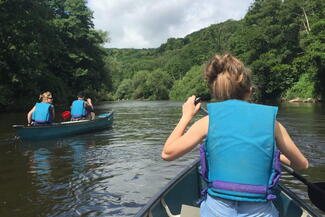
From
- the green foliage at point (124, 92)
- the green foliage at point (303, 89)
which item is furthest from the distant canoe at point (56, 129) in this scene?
the green foliage at point (124, 92)

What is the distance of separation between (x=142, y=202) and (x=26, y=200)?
1.75 metres

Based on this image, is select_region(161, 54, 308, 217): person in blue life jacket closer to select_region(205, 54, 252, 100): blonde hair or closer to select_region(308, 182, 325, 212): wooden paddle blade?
select_region(205, 54, 252, 100): blonde hair

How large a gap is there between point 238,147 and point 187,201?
196 centimetres

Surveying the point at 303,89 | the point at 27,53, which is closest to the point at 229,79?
the point at 27,53

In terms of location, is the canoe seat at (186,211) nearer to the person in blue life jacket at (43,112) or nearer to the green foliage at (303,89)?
the person in blue life jacket at (43,112)

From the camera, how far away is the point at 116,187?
20.0 ft

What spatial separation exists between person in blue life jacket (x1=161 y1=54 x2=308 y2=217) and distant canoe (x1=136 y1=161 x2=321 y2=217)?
102 cm

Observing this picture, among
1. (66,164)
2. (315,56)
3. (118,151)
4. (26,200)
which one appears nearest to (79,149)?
(118,151)

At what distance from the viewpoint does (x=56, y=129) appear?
11.1 m

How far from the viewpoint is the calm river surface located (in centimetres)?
520

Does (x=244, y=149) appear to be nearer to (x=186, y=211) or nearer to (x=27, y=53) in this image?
(x=186, y=211)

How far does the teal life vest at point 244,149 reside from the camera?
194 centimetres

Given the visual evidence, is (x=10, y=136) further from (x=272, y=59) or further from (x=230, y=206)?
(x=272, y=59)

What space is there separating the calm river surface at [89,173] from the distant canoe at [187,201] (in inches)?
54.2
